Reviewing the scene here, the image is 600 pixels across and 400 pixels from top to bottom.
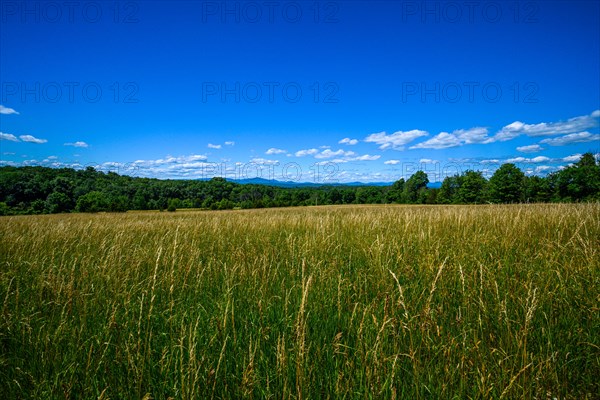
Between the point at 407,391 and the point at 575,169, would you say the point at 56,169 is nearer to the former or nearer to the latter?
the point at 407,391

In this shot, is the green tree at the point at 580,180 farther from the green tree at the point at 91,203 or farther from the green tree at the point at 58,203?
the green tree at the point at 58,203

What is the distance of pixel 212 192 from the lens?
84.9m

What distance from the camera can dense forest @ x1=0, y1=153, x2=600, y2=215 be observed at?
57.9 meters

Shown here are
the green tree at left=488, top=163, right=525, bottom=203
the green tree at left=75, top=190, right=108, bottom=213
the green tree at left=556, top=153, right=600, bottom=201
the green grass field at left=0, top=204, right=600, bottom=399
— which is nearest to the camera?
the green grass field at left=0, top=204, right=600, bottom=399

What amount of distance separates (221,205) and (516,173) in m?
80.6

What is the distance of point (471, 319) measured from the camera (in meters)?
2.05

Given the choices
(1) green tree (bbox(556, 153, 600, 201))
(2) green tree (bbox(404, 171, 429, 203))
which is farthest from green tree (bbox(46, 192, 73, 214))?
(1) green tree (bbox(556, 153, 600, 201))

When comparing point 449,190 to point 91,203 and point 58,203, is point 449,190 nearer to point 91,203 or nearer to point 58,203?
point 91,203

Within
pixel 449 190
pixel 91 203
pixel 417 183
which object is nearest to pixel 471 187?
pixel 449 190

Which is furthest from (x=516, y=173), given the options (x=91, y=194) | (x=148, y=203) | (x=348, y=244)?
(x=91, y=194)

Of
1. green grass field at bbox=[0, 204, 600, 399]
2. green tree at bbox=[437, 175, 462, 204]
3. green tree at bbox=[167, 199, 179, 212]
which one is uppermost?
green tree at bbox=[437, 175, 462, 204]

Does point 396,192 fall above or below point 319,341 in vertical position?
above

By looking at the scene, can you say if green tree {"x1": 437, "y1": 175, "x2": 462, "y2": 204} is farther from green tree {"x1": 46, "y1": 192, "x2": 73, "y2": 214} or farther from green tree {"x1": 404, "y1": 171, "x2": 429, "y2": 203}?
green tree {"x1": 46, "y1": 192, "x2": 73, "y2": 214}

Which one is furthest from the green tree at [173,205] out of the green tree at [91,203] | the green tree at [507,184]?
the green tree at [507,184]
